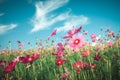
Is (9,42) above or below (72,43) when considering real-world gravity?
above

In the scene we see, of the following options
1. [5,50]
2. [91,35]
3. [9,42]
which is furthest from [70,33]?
[5,50]

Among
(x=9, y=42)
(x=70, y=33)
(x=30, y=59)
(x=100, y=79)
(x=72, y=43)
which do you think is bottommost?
(x=100, y=79)

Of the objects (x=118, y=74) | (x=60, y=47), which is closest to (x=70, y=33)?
(x=118, y=74)

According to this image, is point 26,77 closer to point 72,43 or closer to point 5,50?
point 72,43

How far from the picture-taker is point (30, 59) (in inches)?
91.4

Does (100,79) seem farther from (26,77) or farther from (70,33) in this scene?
(26,77)

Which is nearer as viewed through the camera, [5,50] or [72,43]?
[72,43]

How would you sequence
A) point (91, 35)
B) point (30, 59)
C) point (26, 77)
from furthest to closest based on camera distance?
point (91, 35)
point (26, 77)
point (30, 59)

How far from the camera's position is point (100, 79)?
2129 mm

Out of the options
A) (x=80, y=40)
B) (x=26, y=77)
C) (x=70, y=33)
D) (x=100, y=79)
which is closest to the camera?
(x=80, y=40)

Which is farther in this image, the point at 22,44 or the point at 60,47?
the point at 22,44

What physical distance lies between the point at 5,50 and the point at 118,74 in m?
6.57

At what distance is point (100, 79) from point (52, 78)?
0.68 m

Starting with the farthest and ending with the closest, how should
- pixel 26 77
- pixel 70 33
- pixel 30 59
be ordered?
1. pixel 26 77
2. pixel 30 59
3. pixel 70 33
